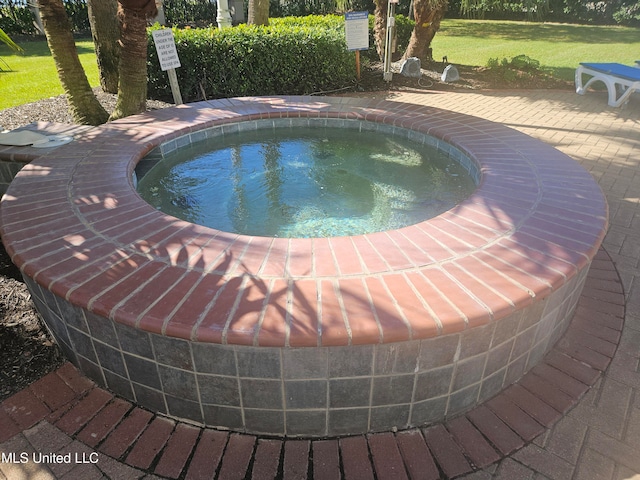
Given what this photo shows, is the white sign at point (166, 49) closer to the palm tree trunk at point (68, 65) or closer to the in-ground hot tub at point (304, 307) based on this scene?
the palm tree trunk at point (68, 65)

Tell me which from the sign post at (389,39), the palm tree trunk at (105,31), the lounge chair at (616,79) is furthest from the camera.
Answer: the sign post at (389,39)

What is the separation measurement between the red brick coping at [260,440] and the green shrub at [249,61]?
6.90 metres

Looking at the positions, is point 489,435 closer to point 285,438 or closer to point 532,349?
point 532,349

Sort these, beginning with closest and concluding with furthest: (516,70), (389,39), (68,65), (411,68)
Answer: (68,65)
(389,39)
(411,68)
(516,70)

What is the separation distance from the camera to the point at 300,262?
2400 mm

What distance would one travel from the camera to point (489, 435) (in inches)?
85.5

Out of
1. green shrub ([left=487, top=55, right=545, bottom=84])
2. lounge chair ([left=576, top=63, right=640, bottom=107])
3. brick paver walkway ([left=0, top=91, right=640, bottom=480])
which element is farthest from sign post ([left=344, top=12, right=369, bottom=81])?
brick paver walkway ([left=0, top=91, right=640, bottom=480])

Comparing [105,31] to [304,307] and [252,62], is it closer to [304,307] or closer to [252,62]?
[252,62]

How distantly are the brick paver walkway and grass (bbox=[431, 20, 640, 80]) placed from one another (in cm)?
1079

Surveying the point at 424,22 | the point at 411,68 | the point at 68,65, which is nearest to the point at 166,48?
the point at 68,65

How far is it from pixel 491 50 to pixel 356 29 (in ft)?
28.1

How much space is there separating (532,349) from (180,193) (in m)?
3.22

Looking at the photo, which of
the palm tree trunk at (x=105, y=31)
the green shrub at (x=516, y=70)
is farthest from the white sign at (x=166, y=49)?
the green shrub at (x=516, y=70)

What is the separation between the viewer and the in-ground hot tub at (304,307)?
1.96 meters
